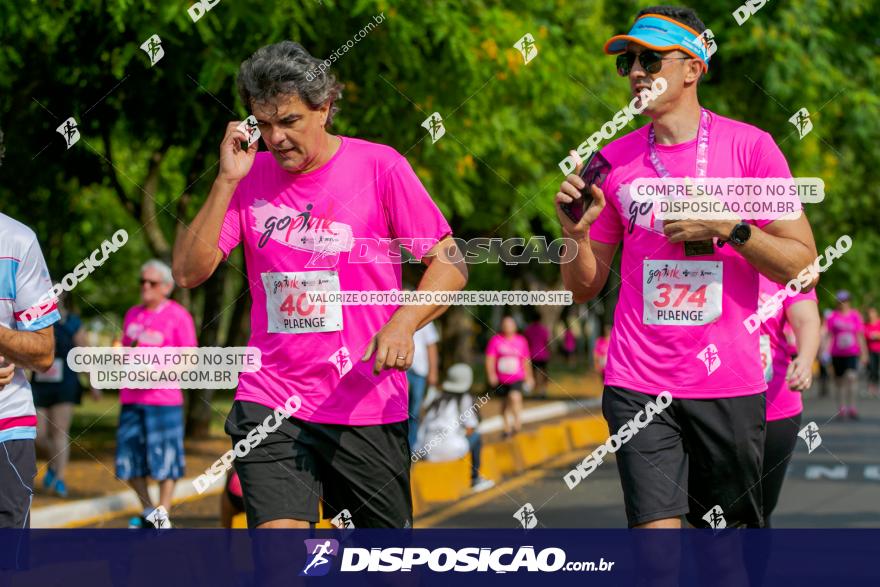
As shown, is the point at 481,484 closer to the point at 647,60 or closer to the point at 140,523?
the point at 140,523

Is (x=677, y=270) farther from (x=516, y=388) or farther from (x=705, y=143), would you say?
(x=516, y=388)

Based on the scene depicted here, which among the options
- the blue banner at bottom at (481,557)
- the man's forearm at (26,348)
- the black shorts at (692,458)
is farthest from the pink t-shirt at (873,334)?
the man's forearm at (26,348)

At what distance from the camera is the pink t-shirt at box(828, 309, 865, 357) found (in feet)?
70.3

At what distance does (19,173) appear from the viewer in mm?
13930

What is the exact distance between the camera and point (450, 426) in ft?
38.6

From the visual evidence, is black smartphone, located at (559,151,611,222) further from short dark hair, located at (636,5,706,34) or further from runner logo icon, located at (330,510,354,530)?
runner logo icon, located at (330,510,354,530)

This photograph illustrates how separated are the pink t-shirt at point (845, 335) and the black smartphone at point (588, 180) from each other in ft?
57.0

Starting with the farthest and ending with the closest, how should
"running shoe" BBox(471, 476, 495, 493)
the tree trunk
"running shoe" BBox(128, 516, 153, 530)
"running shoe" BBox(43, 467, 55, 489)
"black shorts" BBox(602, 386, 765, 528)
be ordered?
the tree trunk
"running shoe" BBox(471, 476, 495, 493)
"running shoe" BBox(43, 467, 55, 489)
"running shoe" BBox(128, 516, 153, 530)
"black shorts" BBox(602, 386, 765, 528)

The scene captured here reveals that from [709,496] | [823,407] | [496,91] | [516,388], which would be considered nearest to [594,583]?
[709,496]

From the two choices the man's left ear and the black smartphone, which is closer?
the black smartphone

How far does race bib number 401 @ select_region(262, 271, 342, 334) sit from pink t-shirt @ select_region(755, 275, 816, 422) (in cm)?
237

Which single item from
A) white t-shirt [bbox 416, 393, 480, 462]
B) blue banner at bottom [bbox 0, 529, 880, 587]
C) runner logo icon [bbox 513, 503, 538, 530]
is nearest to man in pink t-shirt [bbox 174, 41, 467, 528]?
blue banner at bottom [bbox 0, 529, 880, 587]

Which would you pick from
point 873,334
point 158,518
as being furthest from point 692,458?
point 873,334

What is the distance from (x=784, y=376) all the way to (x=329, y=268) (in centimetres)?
271
